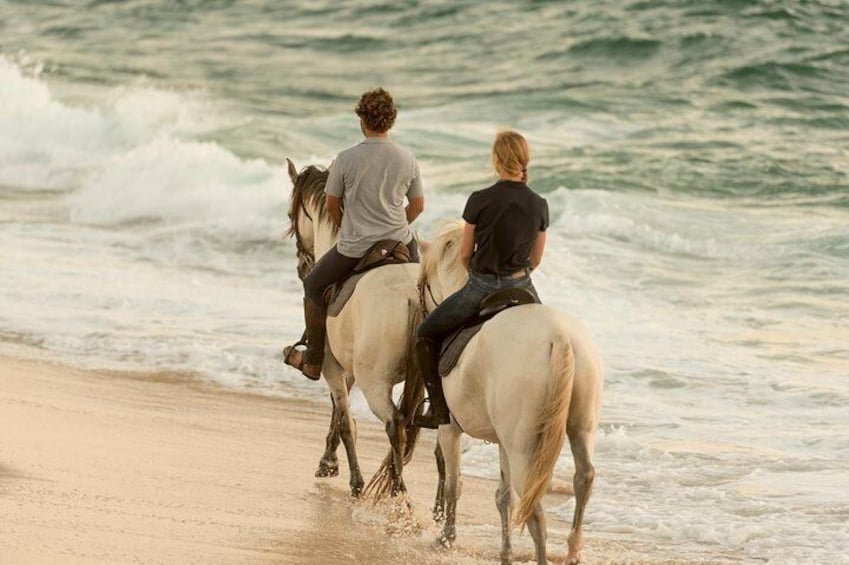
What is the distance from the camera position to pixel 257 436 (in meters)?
9.74

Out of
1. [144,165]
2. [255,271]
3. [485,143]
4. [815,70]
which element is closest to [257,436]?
[255,271]

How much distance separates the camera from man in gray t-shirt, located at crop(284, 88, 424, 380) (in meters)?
7.72

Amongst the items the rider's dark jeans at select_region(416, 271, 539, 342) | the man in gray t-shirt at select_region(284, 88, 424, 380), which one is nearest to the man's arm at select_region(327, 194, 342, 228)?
the man in gray t-shirt at select_region(284, 88, 424, 380)

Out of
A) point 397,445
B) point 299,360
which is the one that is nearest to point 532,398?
point 397,445

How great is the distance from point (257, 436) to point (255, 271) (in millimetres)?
6453

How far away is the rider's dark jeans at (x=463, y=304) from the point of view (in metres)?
6.64

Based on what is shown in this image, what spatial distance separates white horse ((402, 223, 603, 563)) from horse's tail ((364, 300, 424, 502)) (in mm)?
843

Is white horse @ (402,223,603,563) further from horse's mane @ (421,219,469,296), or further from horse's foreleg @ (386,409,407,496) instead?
horse's foreleg @ (386,409,407,496)

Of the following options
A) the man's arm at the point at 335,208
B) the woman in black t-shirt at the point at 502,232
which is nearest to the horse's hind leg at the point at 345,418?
the man's arm at the point at 335,208

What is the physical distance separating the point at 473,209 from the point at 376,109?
1347 mm

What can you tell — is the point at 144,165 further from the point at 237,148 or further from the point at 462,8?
the point at 462,8

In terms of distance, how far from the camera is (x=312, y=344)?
8.33m

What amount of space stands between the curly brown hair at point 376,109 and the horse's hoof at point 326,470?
2.05 m

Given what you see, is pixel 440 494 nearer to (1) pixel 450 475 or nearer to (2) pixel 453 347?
(1) pixel 450 475
